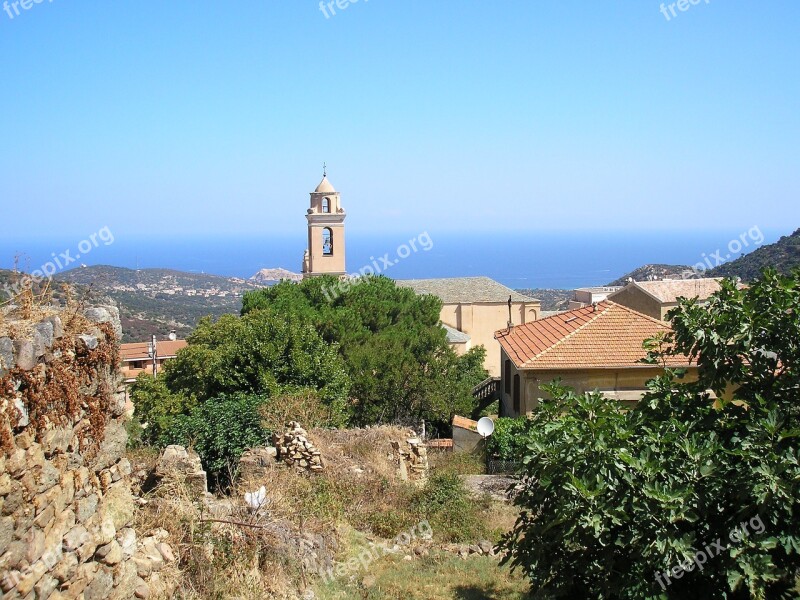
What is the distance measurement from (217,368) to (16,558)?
45.9 ft

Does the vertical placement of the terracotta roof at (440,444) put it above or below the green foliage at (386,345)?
below

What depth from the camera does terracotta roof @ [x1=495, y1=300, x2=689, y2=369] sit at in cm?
1966

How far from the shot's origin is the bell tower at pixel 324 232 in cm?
4588

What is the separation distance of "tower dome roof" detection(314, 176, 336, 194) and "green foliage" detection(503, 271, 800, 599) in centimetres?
3852

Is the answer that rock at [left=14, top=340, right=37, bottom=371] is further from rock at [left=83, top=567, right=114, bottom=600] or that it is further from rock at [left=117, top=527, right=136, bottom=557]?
rock at [left=117, top=527, right=136, bottom=557]

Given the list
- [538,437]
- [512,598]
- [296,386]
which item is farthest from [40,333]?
[296,386]

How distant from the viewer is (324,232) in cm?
4634

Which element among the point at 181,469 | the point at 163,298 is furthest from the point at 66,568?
the point at 163,298

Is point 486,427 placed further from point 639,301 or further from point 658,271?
point 658,271

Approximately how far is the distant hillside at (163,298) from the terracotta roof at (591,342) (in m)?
21.4

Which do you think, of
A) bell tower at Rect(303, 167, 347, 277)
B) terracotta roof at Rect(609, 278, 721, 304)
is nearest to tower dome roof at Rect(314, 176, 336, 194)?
bell tower at Rect(303, 167, 347, 277)

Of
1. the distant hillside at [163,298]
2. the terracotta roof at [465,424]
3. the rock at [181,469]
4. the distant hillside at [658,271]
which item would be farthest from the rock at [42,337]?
the distant hillside at [658,271]

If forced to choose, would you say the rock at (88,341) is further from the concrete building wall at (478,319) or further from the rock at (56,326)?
the concrete building wall at (478,319)

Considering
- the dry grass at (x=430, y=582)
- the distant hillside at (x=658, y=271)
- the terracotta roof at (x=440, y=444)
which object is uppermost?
the distant hillside at (x=658, y=271)
